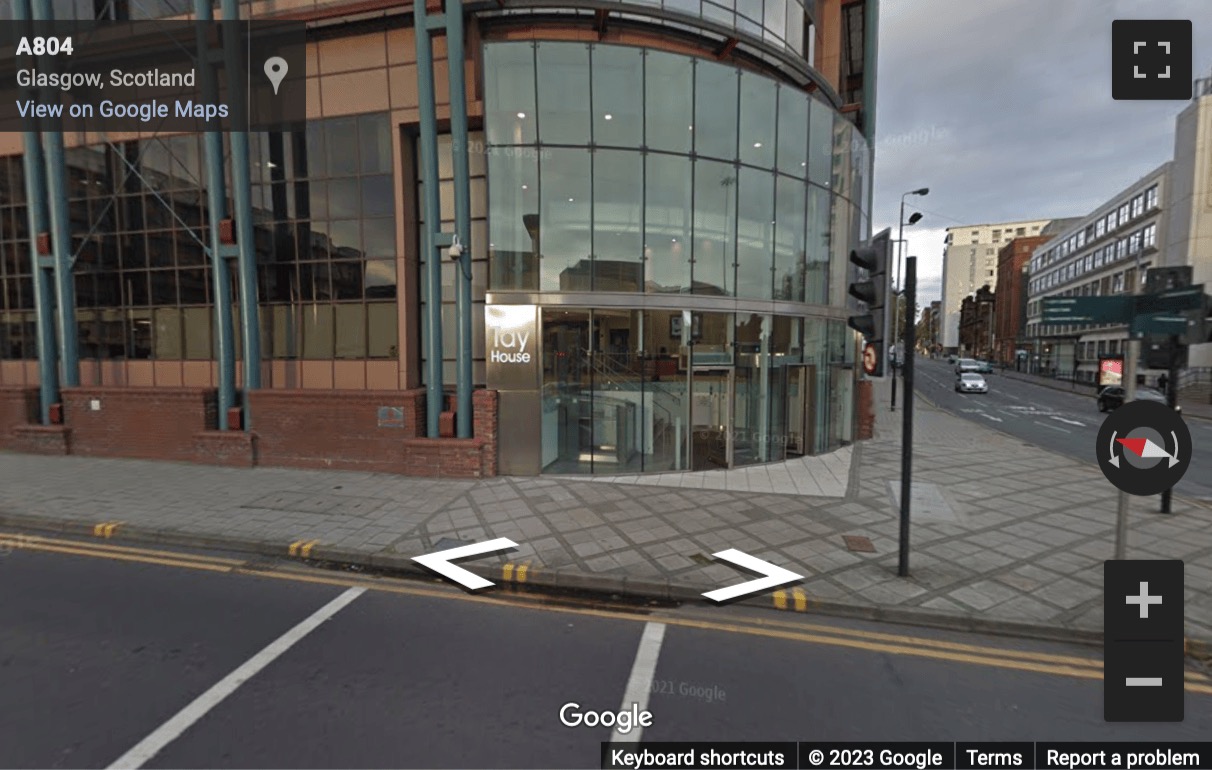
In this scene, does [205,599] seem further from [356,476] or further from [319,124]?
[319,124]

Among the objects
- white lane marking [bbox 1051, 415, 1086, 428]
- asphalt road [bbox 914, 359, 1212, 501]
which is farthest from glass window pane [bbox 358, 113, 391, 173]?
white lane marking [bbox 1051, 415, 1086, 428]

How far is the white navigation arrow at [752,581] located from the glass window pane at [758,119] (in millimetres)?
8543

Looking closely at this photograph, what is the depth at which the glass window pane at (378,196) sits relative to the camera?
10.5 metres

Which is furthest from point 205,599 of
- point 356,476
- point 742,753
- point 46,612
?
point 742,753

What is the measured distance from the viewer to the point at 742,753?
9.44 ft

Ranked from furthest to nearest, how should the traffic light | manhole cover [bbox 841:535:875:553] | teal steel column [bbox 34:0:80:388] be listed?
teal steel column [bbox 34:0:80:388] < manhole cover [bbox 841:535:875:553] < the traffic light

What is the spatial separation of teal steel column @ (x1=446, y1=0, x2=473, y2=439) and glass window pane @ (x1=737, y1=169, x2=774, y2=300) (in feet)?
18.9

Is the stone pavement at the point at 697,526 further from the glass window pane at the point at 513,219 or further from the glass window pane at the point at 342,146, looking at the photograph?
the glass window pane at the point at 342,146

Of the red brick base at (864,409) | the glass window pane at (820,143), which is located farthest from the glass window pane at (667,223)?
the red brick base at (864,409)

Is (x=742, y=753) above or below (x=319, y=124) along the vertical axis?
below

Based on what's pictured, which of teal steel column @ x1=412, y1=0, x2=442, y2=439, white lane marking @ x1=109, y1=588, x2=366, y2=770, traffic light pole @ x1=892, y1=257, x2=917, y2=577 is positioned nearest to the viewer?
white lane marking @ x1=109, y1=588, x2=366, y2=770

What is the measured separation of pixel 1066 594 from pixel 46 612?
32.1ft

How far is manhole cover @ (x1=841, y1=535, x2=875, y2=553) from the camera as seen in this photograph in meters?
5.80

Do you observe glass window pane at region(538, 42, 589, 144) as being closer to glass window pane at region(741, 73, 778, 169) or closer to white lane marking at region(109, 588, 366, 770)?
glass window pane at region(741, 73, 778, 169)
